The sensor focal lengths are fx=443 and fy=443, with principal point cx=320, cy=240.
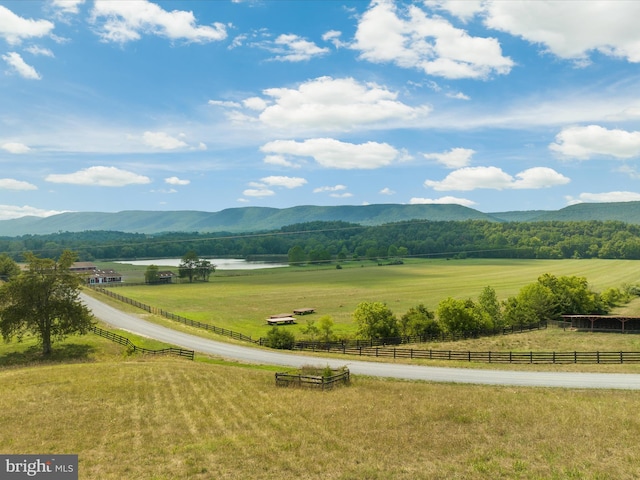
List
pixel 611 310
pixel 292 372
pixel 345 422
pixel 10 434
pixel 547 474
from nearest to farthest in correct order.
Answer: pixel 547 474 < pixel 10 434 < pixel 345 422 < pixel 292 372 < pixel 611 310

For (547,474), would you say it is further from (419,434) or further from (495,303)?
(495,303)

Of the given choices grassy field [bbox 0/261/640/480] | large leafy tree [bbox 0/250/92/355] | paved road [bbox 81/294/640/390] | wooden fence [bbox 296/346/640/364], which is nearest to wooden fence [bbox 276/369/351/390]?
grassy field [bbox 0/261/640/480]

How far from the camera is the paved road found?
29.5 m

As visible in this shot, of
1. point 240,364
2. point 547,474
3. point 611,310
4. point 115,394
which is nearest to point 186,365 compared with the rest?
point 240,364

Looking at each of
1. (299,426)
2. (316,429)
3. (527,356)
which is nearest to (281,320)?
(527,356)

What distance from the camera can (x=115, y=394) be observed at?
26.2 metres

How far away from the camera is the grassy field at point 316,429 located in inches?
636

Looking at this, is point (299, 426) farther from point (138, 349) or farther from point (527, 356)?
point (138, 349)

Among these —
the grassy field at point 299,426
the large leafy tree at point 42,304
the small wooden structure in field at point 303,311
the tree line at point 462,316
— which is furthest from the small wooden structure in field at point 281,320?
the grassy field at point 299,426

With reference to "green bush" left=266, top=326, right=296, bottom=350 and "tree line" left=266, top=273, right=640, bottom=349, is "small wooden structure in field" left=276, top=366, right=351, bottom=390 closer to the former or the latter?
"green bush" left=266, top=326, right=296, bottom=350

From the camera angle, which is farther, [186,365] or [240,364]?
[240,364]

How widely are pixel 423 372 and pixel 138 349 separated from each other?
29095mm

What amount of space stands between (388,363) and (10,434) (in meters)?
27.5

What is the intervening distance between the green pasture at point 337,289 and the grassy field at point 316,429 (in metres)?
35.3
